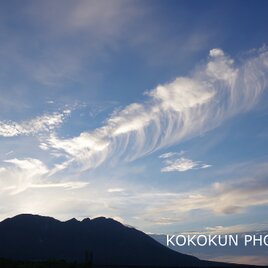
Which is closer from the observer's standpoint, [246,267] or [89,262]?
[89,262]

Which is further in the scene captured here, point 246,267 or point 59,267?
point 246,267

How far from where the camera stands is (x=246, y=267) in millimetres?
177500

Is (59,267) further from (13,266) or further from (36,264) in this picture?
(13,266)

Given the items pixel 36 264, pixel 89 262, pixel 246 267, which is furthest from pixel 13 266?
pixel 246 267

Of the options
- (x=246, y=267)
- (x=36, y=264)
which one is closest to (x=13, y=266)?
(x=36, y=264)

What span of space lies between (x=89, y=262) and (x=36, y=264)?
7301 millimetres

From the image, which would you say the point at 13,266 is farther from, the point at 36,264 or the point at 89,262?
the point at 89,262

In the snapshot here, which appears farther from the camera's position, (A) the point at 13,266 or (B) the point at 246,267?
(B) the point at 246,267

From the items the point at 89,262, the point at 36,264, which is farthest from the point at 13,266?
the point at 89,262

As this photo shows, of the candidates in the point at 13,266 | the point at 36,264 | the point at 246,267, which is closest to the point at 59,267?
the point at 36,264

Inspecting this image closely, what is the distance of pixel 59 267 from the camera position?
60.7 metres

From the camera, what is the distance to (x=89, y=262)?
63.4 m

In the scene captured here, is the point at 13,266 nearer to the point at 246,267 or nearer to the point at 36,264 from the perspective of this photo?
the point at 36,264

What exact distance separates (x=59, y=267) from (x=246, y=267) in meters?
133
